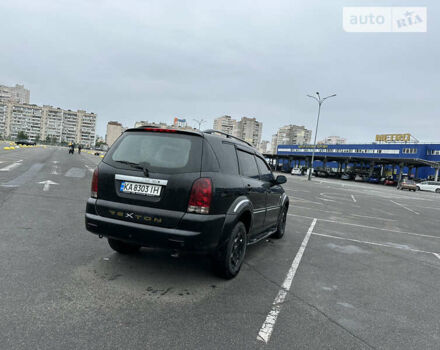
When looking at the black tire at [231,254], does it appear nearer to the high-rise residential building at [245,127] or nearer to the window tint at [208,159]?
the window tint at [208,159]

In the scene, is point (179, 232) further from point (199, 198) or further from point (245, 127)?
point (245, 127)

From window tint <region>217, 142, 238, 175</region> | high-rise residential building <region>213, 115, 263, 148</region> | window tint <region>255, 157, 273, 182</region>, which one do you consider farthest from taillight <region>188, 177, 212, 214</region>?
high-rise residential building <region>213, 115, 263, 148</region>

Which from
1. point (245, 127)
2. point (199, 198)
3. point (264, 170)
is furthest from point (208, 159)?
point (245, 127)

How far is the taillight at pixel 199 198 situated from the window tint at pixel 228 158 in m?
0.49

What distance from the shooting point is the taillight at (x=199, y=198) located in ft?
11.2

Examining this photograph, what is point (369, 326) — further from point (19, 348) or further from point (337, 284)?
point (19, 348)

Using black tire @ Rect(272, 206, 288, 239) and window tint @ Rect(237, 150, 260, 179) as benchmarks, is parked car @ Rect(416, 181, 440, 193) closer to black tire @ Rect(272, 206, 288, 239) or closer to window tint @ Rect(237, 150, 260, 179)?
black tire @ Rect(272, 206, 288, 239)

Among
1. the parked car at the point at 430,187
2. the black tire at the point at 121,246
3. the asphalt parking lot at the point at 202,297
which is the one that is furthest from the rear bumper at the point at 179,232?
the parked car at the point at 430,187

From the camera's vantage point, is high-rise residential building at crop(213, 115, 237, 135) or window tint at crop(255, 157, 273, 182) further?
high-rise residential building at crop(213, 115, 237, 135)

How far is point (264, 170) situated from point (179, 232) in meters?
2.61

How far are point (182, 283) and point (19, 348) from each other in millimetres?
1735

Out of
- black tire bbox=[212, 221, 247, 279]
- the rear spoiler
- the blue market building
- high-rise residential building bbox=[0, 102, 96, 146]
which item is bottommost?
black tire bbox=[212, 221, 247, 279]

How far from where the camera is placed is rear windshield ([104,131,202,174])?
3.55 metres

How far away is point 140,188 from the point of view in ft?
11.7
